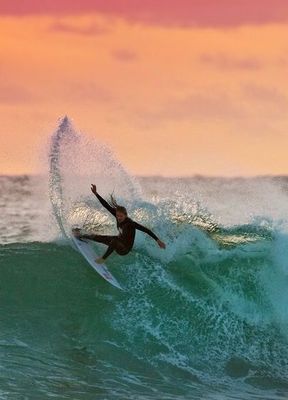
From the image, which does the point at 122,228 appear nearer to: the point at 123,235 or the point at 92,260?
the point at 123,235

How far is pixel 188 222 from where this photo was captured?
16641 millimetres

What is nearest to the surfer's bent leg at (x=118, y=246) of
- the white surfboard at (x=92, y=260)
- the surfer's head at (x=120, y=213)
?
the surfer's head at (x=120, y=213)

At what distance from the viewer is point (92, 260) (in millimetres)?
14094

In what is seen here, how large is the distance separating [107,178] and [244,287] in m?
3.73

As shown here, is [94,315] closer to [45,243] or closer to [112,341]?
[112,341]

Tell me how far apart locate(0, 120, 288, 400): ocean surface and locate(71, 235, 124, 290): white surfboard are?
0.14m

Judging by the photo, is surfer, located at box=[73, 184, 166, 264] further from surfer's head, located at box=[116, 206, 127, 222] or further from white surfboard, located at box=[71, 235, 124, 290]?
white surfboard, located at box=[71, 235, 124, 290]

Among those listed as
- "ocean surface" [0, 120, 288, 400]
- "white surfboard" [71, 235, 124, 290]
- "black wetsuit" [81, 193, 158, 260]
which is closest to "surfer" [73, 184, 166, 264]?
"black wetsuit" [81, 193, 158, 260]

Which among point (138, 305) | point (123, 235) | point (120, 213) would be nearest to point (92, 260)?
point (138, 305)

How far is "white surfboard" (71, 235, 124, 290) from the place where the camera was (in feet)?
45.0

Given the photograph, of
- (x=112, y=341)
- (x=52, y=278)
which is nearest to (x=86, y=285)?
(x=52, y=278)

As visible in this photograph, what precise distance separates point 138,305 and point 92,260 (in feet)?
4.03

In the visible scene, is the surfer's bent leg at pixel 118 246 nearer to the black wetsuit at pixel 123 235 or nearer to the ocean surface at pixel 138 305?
the black wetsuit at pixel 123 235

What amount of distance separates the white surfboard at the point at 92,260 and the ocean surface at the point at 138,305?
0.45ft
